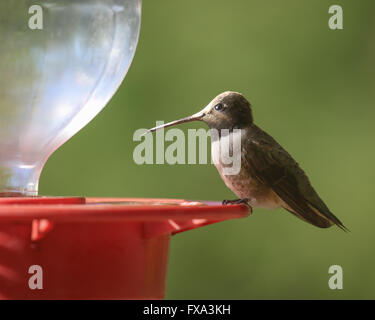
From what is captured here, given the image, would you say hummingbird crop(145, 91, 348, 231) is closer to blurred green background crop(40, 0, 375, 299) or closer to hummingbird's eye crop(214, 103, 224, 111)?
hummingbird's eye crop(214, 103, 224, 111)

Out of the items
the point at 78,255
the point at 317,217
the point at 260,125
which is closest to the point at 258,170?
the point at 317,217

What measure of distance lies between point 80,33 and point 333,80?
234 centimetres

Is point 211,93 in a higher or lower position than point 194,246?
higher

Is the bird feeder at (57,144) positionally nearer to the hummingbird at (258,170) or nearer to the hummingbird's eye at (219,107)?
the hummingbird at (258,170)

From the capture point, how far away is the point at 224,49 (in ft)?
15.5

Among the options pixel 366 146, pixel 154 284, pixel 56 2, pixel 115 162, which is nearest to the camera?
pixel 154 284

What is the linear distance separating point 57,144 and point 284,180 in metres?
1.19

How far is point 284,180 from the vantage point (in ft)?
12.4

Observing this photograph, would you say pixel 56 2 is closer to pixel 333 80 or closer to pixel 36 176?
pixel 36 176

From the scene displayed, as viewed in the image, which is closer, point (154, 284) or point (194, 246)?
point (154, 284)

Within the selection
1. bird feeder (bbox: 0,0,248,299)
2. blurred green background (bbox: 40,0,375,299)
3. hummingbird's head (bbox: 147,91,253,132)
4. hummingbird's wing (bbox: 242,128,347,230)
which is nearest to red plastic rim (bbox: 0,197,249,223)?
bird feeder (bbox: 0,0,248,299)

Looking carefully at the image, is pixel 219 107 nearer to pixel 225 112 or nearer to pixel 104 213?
pixel 225 112

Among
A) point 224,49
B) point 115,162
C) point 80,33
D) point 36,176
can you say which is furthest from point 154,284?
point 224,49

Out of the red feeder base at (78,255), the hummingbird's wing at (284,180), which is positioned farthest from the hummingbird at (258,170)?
the red feeder base at (78,255)
